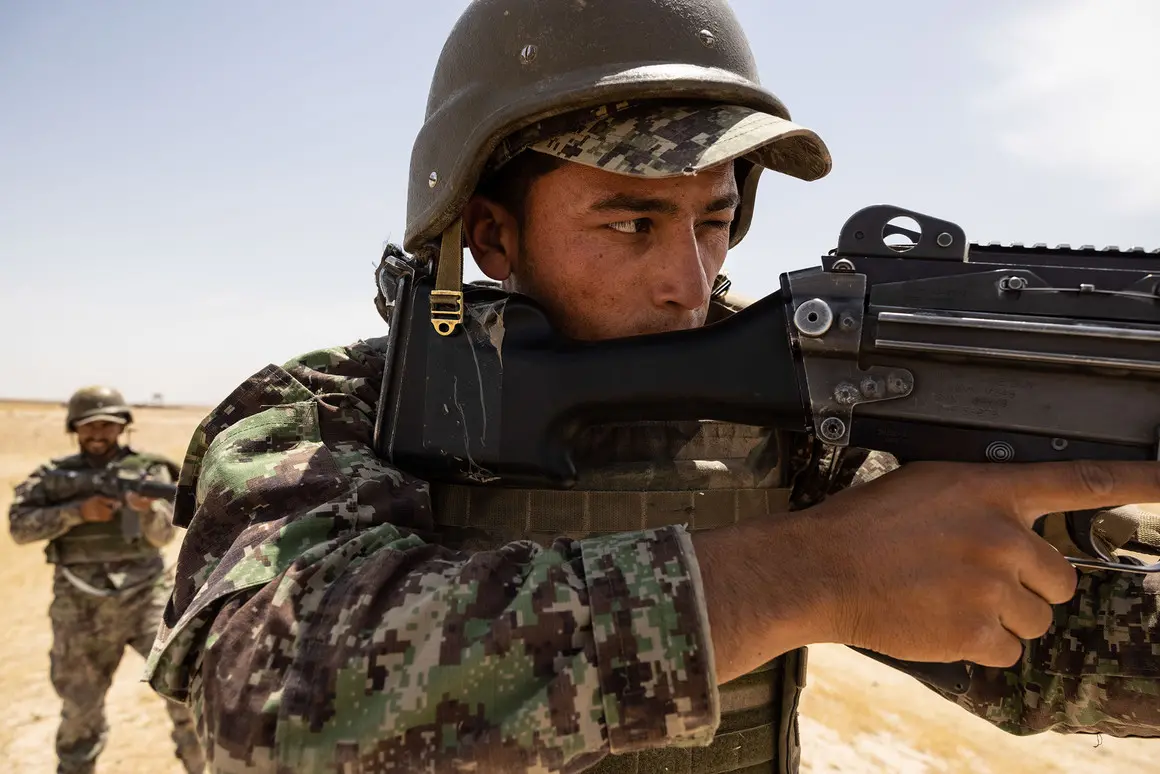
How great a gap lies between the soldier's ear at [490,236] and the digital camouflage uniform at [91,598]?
5184 millimetres

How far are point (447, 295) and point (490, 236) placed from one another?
47cm

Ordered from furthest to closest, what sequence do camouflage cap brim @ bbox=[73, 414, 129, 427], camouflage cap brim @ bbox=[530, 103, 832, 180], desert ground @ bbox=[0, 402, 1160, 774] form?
camouflage cap brim @ bbox=[73, 414, 129, 427] < desert ground @ bbox=[0, 402, 1160, 774] < camouflage cap brim @ bbox=[530, 103, 832, 180]

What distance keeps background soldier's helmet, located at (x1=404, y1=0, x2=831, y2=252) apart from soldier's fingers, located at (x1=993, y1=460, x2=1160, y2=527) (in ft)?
2.70

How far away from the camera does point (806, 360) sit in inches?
59.0

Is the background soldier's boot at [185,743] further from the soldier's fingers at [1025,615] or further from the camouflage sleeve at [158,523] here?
the soldier's fingers at [1025,615]

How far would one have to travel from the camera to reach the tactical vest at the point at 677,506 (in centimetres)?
171

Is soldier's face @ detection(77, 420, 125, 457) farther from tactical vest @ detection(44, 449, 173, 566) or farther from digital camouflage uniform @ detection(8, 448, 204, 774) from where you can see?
tactical vest @ detection(44, 449, 173, 566)

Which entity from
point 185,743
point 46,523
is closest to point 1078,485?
point 185,743

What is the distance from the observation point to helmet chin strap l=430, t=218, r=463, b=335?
1.60 meters

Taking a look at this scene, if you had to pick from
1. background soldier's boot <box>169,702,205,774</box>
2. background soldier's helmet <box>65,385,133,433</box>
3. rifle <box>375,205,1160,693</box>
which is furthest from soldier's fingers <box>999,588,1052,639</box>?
background soldier's helmet <box>65,385,133,433</box>

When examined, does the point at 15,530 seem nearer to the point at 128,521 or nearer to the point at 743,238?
the point at 128,521

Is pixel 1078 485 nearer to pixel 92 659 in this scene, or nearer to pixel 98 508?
pixel 92 659

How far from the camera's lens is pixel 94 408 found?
25.6ft

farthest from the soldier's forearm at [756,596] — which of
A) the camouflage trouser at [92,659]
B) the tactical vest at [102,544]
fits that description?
the tactical vest at [102,544]
